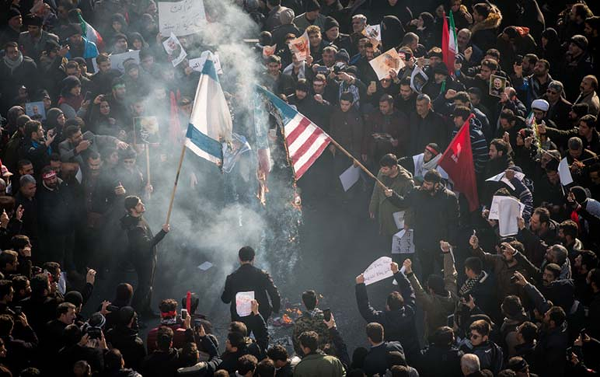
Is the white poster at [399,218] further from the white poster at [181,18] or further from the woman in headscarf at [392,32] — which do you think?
the woman in headscarf at [392,32]

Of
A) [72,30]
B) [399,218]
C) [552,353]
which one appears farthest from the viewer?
[72,30]

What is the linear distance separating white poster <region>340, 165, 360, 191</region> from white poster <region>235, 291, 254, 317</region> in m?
4.04

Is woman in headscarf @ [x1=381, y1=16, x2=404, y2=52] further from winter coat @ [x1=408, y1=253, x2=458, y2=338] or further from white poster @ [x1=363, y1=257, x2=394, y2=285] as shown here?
white poster @ [x1=363, y1=257, x2=394, y2=285]

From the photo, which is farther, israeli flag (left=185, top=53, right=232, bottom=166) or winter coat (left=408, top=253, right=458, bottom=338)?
israeli flag (left=185, top=53, right=232, bottom=166)

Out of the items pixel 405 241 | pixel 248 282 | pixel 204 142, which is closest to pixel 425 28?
pixel 405 241

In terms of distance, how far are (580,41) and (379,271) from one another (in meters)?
8.45

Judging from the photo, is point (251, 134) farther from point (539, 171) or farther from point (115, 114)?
point (539, 171)

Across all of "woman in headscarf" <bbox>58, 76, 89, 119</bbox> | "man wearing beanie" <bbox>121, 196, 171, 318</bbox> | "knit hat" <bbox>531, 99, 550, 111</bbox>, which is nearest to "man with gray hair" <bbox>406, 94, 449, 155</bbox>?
"knit hat" <bbox>531, 99, 550, 111</bbox>

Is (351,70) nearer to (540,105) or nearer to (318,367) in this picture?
(540,105)

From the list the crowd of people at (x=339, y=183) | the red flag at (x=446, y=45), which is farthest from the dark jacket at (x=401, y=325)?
the red flag at (x=446, y=45)

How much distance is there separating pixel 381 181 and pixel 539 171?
8.21 ft

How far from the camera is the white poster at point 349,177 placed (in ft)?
44.8

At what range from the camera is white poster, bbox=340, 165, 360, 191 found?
13.6 m

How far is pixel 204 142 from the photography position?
10500mm
